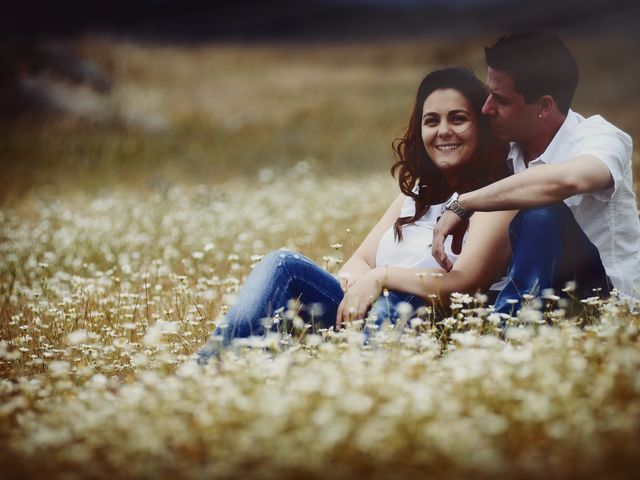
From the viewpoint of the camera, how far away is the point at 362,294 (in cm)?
436

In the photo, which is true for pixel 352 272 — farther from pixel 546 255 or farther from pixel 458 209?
pixel 546 255

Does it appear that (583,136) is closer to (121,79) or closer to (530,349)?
(530,349)

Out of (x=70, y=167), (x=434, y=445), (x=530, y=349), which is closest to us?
(x=434, y=445)

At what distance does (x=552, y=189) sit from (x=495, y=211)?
1.14 feet

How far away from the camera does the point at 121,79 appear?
20.5m

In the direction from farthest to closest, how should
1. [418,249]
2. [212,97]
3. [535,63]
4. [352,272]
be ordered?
[212,97] < [352,272] < [418,249] < [535,63]

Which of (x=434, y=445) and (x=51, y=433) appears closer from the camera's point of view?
(x=434, y=445)

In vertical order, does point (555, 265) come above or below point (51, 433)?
above

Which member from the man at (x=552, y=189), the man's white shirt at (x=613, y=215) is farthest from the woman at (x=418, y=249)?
the man's white shirt at (x=613, y=215)

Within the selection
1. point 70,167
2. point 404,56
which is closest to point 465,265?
point 70,167

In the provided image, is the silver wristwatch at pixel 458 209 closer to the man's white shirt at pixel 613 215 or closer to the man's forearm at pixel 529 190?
the man's forearm at pixel 529 190

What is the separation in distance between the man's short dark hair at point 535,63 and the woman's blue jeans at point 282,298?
4.80ft

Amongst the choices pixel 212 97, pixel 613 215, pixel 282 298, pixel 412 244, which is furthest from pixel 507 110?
pixel 212 97

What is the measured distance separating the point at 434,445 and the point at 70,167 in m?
11.9
